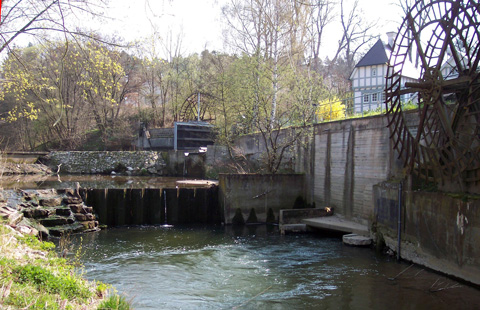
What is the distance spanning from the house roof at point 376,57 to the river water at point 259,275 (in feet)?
80.2

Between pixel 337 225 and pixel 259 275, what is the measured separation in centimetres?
490

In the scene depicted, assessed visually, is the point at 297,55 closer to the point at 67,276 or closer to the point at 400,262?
the point at 400,262

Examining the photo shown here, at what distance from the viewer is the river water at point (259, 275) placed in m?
7.42

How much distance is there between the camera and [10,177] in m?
23.4

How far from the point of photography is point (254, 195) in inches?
631

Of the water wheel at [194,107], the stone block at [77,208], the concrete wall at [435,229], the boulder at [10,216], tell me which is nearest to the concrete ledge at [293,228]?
the concrete wall at [435,229]

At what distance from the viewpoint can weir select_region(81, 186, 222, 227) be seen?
1530cm

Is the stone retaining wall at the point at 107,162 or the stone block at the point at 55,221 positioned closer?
the stone block at the point at 55,221

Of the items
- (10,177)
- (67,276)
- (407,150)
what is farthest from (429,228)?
(10,177)

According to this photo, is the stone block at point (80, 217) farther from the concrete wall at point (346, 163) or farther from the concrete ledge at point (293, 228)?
the concrete wall at point (346, 163)

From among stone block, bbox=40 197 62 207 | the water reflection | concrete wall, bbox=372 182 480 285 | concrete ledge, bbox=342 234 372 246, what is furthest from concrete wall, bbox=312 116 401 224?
stone block, bbox=40 197 62 207

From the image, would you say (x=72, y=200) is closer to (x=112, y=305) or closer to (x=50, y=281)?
(x=50, y=281)

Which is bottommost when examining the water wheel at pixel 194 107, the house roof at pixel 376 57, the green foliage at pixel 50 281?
the green foliage at pixel 50 281

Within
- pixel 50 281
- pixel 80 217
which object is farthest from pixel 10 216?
pixel 50 281
